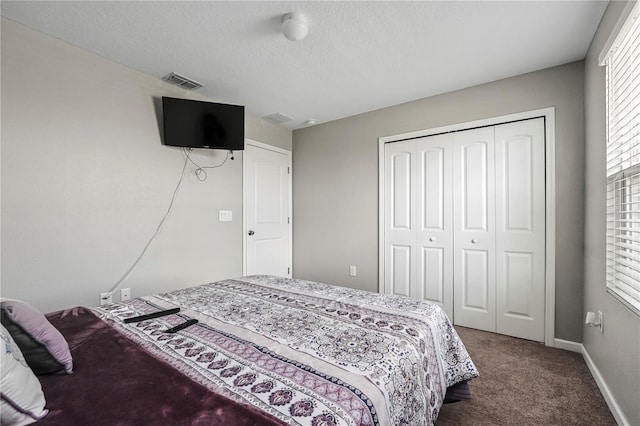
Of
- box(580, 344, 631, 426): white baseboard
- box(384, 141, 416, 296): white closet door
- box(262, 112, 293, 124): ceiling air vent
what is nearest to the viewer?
box(580, 344, 631, 426): white baseboard

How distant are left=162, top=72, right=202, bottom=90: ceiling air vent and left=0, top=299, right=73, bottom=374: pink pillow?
2.34 meters

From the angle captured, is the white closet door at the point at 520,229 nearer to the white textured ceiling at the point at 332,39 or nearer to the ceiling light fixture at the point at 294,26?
the white textured ceiling at the point at 332,39

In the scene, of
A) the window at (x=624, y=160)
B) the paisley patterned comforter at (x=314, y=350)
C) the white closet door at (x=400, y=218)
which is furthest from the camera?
the white closet door at (x=400, y=218)

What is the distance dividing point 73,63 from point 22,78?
0.35 m

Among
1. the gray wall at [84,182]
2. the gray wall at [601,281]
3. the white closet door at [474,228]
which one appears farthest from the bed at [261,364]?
the white closet door at [474,228]

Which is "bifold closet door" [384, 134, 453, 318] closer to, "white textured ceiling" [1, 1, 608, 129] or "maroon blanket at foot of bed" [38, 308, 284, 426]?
"white textured ceiling" [1, 1, 608, 129]

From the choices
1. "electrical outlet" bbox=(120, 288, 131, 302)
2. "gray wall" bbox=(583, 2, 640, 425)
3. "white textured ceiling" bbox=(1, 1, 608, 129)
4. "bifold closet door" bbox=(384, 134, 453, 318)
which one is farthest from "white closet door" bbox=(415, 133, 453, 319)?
"electrical outlet" bbox=(120, 288, 131, 302)

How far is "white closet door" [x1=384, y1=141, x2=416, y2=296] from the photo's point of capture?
3.20m

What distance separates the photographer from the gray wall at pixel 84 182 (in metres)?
1.93

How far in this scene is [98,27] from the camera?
1.97 metres

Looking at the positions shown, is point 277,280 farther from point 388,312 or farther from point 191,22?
point 191,22

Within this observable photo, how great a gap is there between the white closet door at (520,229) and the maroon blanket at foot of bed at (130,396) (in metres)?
2.72

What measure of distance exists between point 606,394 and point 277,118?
12.6ft

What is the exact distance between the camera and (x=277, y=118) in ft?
12.1
